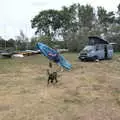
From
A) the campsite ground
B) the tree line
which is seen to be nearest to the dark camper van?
the campsite ground

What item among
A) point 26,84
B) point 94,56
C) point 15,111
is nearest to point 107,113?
point 15,111

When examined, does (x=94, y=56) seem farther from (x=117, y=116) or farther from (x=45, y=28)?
(x=45, y=28)

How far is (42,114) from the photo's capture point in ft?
25.3

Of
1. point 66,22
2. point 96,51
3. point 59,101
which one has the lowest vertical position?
point 59,101

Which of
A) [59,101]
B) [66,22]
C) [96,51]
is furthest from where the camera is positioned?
[66,22]

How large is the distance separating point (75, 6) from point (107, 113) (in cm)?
6175

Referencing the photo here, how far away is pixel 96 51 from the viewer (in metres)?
28.0

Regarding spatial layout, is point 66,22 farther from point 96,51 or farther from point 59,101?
point 59,101

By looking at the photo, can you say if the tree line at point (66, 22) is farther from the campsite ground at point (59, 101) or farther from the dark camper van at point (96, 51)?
the campsite ground at point (59, 101)

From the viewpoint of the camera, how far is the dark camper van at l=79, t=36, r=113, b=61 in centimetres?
2755

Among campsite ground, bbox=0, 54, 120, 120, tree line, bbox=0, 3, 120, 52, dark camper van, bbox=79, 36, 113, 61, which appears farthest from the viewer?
tree line, bbox=0, 3, 120, 52

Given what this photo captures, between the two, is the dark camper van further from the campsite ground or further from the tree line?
the tree line

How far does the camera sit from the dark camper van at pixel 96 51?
A: 90.4 ft

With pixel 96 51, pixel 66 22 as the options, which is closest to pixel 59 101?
pixel 96 51
